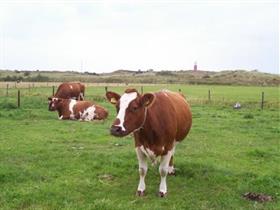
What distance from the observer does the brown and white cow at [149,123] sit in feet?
24.7

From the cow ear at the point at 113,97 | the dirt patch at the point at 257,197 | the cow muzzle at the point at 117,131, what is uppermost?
the cow ear at the point at 113,97

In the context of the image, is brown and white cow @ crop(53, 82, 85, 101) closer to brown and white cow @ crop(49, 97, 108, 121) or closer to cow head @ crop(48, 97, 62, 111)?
cow head @ crop(48, 97, 62, 111)

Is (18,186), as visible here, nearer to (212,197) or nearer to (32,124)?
(212,197)

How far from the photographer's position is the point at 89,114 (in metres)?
21.2

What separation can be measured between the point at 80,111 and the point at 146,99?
14046 millimetres

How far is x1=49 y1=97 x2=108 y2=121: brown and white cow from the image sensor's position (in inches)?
834

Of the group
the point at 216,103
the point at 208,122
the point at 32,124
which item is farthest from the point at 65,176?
the point at 216,103

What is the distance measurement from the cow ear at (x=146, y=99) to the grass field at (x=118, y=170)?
176cm

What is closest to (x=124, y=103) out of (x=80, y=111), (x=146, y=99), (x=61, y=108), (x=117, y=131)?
(x=146, y=99)

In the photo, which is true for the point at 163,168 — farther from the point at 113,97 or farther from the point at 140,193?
the point at 113,97

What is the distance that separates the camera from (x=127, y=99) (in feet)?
25.0

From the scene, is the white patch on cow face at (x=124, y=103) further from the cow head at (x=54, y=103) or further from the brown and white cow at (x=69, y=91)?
the brown and white cow at (x=69, y=91)

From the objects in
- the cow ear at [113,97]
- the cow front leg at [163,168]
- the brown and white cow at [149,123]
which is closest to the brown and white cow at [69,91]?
the brown and white cow at [149,123]

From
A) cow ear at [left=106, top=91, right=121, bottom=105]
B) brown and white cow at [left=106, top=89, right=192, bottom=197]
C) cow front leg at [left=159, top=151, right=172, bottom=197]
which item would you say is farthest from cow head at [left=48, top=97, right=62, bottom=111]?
cow ear at [left=106, top=91, right=121, bottom=105]
